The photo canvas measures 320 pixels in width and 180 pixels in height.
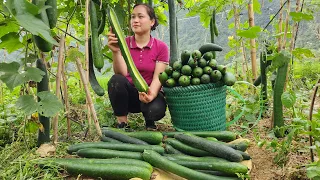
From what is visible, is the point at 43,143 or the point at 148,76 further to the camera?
the point at 148,76

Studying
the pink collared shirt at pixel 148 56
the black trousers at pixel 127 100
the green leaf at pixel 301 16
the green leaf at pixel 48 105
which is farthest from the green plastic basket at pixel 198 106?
the green leaf at pixel 48 105

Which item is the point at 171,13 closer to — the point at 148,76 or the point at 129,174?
the point at 148,76

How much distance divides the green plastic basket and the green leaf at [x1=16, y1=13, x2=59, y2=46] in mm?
1812

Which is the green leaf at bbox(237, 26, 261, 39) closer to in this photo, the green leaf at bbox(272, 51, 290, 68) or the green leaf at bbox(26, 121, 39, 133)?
the green leaf at bbox(272, 51, 290, 68)

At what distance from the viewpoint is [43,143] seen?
2.64 m

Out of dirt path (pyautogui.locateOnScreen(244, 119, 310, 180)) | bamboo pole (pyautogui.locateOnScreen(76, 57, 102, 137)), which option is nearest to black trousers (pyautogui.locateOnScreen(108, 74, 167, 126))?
bamboo pole (pyautogui.locateOnScreen(76, 57, 102, 137))

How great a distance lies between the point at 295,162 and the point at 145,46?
1873mm

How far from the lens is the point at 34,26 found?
4.80 feet

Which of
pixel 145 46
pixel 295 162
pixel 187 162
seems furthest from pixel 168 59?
pixel 295 162

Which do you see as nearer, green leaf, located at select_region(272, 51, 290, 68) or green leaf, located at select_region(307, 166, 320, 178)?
green leaf, located at select_region(307, 166, 320, 178)

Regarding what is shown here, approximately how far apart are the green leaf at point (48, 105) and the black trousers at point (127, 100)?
3.66 ft

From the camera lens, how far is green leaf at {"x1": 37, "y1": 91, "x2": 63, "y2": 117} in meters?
2.16

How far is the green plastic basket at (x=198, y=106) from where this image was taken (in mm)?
3131

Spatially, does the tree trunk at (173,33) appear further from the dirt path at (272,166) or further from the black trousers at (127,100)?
the dirt path at (272,166)
